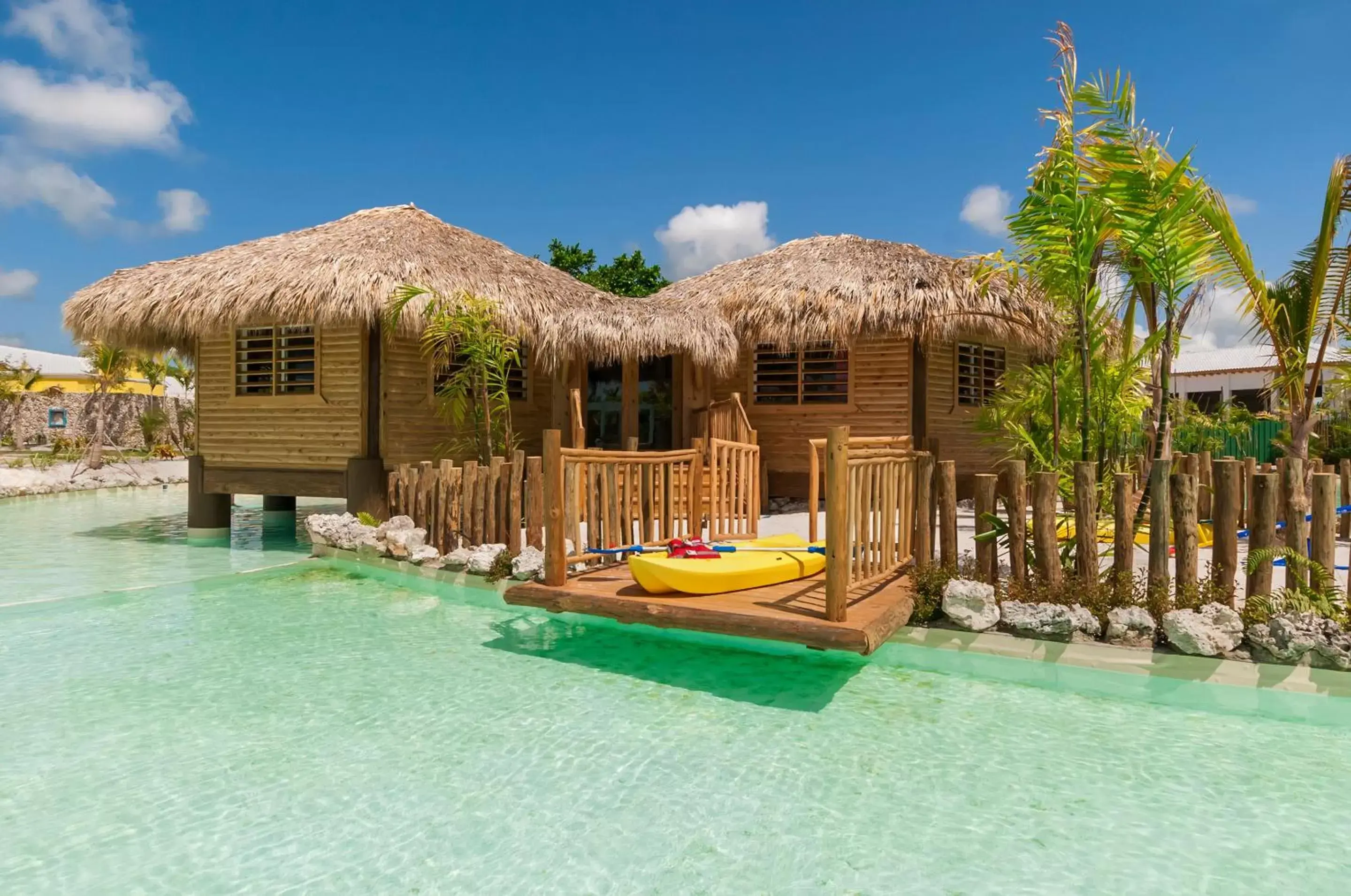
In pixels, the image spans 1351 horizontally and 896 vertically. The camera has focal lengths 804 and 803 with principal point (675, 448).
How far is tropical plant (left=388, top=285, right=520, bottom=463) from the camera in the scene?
30.5 ft

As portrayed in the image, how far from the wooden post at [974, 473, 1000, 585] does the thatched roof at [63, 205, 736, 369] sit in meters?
6.27

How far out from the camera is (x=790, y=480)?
41.7ft

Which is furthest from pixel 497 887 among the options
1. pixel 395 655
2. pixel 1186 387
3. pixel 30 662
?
pixel 1186 387

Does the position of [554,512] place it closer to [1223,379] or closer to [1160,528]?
[1160,528]

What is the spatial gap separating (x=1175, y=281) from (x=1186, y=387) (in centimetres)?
2119

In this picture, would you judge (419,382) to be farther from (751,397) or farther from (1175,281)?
(1175,281)

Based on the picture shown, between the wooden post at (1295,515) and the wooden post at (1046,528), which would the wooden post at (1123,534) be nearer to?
the wooden post at (1046,528)

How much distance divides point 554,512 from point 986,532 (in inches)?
114

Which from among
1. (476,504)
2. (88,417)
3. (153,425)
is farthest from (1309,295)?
(88,417)

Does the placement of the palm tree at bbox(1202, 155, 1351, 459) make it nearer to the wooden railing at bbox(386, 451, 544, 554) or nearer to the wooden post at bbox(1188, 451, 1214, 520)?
the wooden post at bbox(1188, 451, 1214, 520)

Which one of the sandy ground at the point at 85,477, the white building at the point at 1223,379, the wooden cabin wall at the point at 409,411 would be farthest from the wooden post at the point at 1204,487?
the sandy ground at the point at 85,477

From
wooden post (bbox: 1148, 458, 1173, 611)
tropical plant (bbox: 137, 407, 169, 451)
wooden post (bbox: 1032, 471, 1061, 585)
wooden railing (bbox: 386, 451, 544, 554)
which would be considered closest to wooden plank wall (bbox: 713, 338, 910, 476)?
wooden railing (bbox: 386, 451, 544, 554)

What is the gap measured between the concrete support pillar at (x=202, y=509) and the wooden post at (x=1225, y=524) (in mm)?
11130

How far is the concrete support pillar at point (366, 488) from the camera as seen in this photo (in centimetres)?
965
